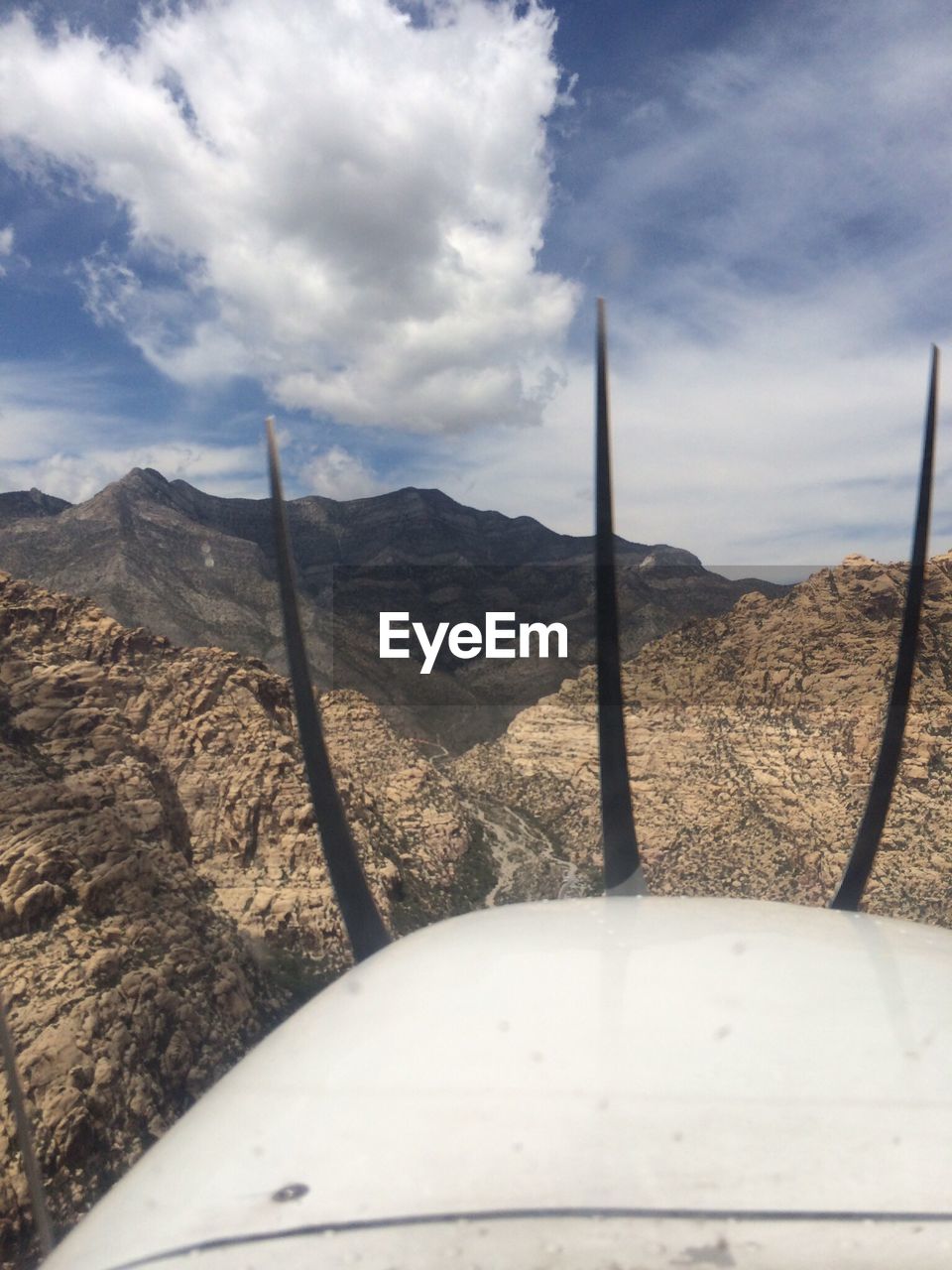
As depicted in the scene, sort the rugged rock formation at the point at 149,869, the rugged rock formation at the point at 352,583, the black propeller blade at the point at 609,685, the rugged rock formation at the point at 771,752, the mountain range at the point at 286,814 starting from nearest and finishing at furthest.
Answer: the black propeller blade at the point at 609,685 → the rugged rock formation at the point at 149,869 → the mountain range at the point at 286,814 → the rugged rock formation at the point at 771,752 → the rugged rock formation at the point at 352,583

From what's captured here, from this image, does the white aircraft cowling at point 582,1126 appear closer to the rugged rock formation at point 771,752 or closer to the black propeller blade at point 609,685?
the black propeller blade at point 609,685

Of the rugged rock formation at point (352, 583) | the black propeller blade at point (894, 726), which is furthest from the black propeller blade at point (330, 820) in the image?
the rugged rock formation at point (352, 583)

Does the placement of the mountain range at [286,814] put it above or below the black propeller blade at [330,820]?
below

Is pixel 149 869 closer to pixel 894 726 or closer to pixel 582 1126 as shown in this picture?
pixel 894 726

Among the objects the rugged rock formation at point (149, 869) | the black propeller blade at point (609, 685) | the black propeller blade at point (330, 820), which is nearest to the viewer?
the black propeller blade at point (330, 820)

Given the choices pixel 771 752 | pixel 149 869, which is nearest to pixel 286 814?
pixel 149 869

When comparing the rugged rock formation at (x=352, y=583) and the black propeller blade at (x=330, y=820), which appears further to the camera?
the rugged rock formation at (x=352, y=583)

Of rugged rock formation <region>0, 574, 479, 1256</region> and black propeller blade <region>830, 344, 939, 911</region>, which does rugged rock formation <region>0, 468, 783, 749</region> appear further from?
black propeller blade <region>830, 344, 939, 911</region>
